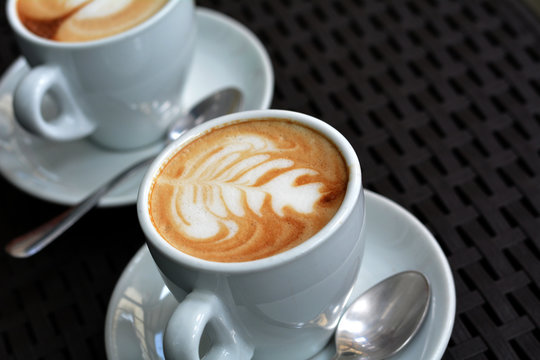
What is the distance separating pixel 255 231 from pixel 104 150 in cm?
58

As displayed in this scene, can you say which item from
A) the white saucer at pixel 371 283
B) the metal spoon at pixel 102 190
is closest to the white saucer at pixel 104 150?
the metal spoon at pixel 102 190

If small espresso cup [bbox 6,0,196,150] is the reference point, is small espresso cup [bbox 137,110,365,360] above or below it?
above

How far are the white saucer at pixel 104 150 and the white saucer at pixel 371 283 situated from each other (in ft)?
0.60

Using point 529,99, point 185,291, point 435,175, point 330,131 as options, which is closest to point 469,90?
point 529,99

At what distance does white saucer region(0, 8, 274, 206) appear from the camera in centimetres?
109

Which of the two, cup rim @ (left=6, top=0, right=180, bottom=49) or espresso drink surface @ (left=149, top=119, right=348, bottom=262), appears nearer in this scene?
espresso drink surface @ (left=149, top=119, right=348, bottom=262)

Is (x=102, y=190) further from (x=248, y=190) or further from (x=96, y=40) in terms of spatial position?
(x=248, y=190)

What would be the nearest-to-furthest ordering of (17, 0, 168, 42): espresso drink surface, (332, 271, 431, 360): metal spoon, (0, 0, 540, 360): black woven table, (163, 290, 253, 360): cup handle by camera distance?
(163, 290, 253, 360): cup handle, (332, 271, 431, 360): metal spoon, (0, 0, 540, 360): black woven table, (17, 0, 168, 42): espresso drink surface

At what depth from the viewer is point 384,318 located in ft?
2.55

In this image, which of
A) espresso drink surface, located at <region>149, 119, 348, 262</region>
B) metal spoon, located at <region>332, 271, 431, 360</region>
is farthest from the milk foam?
metal spoon, located at <region>332, 271, 431, 360</region>

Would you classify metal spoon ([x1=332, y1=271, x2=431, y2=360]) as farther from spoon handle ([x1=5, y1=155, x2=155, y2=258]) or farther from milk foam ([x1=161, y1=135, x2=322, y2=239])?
spoon handle ([x1=5, y1=155, x2=155, y2=258])

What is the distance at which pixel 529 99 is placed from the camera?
1.11 metres

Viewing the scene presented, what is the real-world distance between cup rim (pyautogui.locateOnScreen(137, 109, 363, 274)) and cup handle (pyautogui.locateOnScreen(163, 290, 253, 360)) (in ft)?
0.13

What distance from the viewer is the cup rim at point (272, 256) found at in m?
0.64
